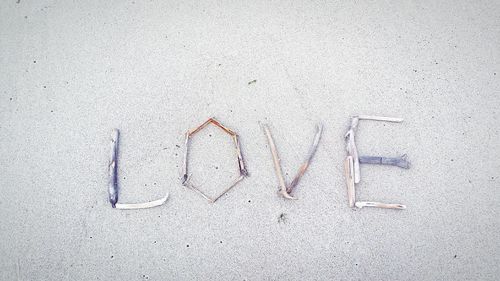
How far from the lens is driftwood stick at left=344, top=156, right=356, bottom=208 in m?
2.43

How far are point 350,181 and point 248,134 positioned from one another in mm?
821

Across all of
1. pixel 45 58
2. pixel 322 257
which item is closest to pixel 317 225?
pixel 322 257

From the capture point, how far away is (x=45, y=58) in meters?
2.87

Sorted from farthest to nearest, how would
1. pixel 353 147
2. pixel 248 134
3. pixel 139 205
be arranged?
1. pixel 248 134
2. pixel 353 147
3. pixel 139 205

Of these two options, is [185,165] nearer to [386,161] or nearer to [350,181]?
[350,181]

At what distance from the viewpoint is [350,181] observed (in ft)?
8.05

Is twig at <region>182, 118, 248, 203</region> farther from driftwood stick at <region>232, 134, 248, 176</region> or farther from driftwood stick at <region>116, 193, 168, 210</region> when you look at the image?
driftwood stick at <region>116, 193, 168, 210</region>

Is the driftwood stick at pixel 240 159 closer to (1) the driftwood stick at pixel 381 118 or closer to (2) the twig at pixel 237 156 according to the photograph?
(2) the twig at pixel 237 156

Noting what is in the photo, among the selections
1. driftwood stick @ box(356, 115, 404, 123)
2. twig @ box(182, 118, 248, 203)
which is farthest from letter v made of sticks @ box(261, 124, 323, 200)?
driftwood stick @ box(356, 115, 404, 123)

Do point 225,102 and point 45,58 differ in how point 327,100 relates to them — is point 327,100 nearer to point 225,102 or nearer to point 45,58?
point 225,102

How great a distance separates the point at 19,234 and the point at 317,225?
2.07 metres

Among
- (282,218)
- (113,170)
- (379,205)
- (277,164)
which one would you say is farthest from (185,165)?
(379,205)

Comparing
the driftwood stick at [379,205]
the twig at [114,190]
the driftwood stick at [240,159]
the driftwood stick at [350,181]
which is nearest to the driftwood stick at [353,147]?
the driftwood stick at [350,181]

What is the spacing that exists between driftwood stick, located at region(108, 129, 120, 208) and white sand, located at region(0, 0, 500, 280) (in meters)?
0.06
